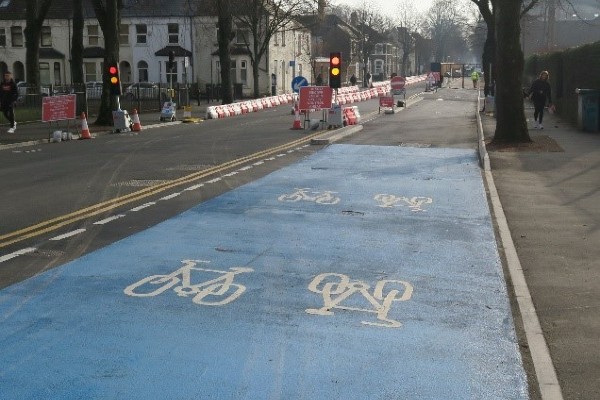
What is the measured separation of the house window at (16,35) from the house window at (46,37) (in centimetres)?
197

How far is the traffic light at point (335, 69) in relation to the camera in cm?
2761

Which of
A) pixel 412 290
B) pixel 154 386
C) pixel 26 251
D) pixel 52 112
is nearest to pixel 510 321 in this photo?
pixel 412 290

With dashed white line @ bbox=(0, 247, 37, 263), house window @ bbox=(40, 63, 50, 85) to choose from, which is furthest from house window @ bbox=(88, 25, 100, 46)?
dashed white line @ bbox=(0, 247, 37, 263)

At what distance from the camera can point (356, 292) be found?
7715mm

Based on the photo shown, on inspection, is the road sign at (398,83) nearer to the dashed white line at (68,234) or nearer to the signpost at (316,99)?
the signpost at (316,99)

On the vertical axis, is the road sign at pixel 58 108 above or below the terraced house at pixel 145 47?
below

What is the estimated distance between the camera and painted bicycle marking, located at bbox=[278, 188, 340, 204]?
13.5m

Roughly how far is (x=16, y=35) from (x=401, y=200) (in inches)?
2669

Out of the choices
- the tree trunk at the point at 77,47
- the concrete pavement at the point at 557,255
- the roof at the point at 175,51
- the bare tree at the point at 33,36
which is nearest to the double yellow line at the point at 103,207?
the concrete pavement at the point at 557,255

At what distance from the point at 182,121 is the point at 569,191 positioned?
25891 millimetres

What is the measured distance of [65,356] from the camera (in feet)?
19.3

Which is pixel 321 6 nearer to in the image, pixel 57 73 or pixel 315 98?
pixel 57 73

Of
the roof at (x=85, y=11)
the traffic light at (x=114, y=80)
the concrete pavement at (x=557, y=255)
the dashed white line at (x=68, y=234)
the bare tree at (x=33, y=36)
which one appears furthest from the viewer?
→ the roof at (x=85, y=11)

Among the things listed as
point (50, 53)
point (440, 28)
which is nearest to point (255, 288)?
point (50, 53)
